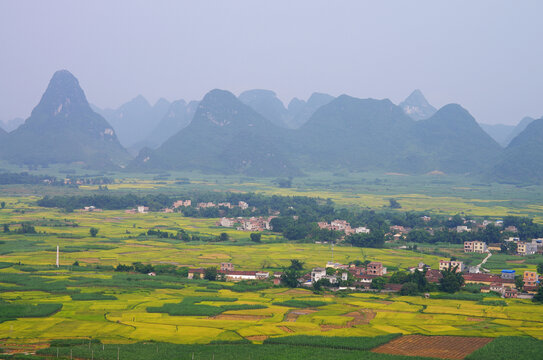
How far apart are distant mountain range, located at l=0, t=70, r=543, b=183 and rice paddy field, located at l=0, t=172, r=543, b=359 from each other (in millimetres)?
77724

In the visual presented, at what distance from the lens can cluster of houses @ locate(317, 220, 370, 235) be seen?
5732 cm

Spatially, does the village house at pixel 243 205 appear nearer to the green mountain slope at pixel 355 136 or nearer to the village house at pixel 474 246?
the village house at pixel 474 246

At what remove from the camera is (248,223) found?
62250 millimetres

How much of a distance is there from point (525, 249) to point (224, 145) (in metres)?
98.1

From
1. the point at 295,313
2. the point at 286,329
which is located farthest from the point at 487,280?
the point at 286,329

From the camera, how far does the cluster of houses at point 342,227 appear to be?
57316 millimetres

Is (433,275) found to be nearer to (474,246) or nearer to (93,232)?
(474,246)

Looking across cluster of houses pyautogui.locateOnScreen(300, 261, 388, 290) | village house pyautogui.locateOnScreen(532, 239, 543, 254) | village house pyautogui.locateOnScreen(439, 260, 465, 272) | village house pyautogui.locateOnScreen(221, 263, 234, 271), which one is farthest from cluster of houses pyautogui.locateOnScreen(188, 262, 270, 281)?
village house pyautogui.locateOnScreen(532, 239, 543, 254)

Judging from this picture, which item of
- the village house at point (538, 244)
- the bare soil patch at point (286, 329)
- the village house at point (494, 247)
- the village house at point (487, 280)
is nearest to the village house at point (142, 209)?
the village house at point (494, 247)

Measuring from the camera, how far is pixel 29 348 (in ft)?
73.0

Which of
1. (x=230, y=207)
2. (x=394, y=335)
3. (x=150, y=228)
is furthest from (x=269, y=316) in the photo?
(x=230, y=207)

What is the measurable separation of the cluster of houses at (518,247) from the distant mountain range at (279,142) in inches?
2767

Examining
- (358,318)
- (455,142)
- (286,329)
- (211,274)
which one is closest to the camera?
(286,329)

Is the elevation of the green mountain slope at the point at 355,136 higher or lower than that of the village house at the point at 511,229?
higher
